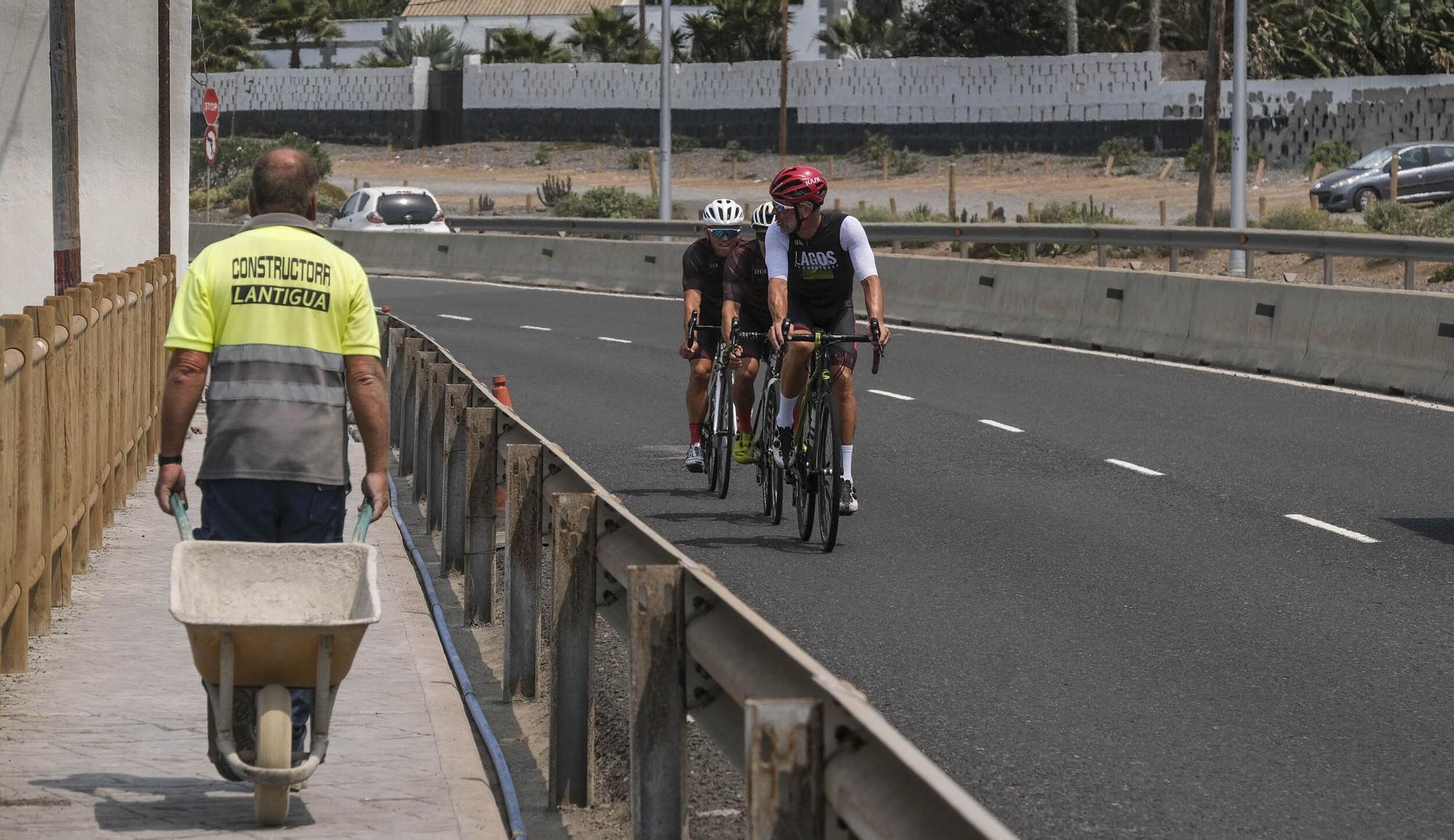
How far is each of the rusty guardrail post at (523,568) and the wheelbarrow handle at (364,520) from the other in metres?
1.42

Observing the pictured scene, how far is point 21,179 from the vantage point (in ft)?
77.3

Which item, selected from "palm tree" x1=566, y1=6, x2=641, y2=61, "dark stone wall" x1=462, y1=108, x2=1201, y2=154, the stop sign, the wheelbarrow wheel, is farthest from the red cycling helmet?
"palm tree" x1=566, y1=6, x2=641, y2=61

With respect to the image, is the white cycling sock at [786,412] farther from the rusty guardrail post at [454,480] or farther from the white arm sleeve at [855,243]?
the rusty guardrail post at [454,480]

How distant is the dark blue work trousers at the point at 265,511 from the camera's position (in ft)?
20.1

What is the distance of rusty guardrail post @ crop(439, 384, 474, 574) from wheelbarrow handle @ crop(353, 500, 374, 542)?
12.3 ft

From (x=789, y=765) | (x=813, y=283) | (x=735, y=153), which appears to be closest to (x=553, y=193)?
(x=735, y=153)

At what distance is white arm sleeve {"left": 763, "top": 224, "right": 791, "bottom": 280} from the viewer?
1140 cm

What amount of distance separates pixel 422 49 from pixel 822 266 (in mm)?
94254

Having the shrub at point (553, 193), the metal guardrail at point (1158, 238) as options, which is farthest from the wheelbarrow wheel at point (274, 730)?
the shrub at point (553, 193)

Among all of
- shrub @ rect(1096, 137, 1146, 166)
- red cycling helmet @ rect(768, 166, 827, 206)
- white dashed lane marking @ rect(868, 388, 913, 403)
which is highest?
shrub @ rect(1096, 137, 1146, 166)

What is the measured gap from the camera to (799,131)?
83.4 m

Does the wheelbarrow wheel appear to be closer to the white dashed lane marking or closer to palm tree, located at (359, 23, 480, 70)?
the white dashed lane marking

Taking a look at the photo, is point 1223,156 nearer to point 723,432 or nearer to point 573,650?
point 723,432

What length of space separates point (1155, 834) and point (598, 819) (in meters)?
1.64
